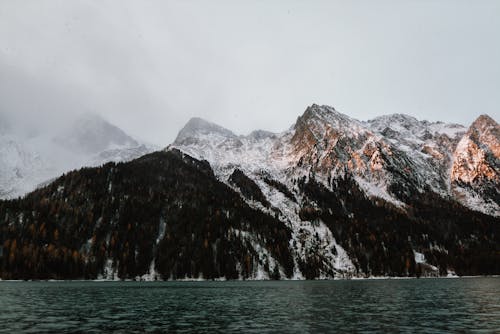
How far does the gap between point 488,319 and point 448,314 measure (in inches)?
265

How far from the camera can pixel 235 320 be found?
5072 centimetres

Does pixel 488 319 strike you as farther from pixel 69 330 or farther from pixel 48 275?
pixel 48 275

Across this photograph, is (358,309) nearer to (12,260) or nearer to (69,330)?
(69,330)

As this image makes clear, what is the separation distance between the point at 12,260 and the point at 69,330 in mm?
179350

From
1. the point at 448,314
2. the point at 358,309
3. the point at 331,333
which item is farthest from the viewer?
the point at 358,309

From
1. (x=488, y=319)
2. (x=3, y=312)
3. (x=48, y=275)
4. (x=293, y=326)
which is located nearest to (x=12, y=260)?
(x=48, y=275)

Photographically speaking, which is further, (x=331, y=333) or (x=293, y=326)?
(x=293, y=326)

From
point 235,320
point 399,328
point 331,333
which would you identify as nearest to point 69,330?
point 235,320

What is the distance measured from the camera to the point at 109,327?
4412 centimetres

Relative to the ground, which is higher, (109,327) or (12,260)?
(12,260)

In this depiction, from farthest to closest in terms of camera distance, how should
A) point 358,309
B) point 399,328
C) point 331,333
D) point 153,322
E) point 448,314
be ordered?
point 358,309, point 448,314, point 153,322, point 399,328, point 331,333

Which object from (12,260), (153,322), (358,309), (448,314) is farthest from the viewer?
(12,260)

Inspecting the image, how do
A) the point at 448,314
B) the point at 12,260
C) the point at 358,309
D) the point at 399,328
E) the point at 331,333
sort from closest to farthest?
the point at 331,333 < the point at 399,328 < the point at 448,314 < the point at 358,309 < the point at 12,260

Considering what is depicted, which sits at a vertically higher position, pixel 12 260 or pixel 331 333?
pixel 12 260
